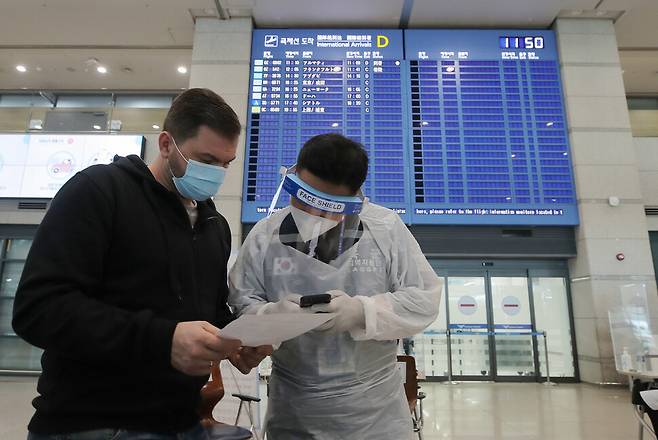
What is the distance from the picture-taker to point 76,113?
7707 mm

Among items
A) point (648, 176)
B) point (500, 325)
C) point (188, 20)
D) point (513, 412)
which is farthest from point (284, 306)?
point (648, 176)

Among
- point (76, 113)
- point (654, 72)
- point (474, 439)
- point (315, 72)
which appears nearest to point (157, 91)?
point (76, 113)

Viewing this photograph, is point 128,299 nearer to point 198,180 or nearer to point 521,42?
point 198,180

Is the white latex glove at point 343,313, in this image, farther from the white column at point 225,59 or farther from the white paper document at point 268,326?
the white column at point 225,59

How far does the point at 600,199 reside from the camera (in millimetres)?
5895

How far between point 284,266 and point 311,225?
13 centimetres

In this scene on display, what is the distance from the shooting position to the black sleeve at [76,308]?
0.70 m

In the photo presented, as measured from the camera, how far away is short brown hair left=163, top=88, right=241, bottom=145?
1.00 meters

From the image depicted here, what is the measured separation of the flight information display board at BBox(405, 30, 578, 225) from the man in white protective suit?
4.74 metres

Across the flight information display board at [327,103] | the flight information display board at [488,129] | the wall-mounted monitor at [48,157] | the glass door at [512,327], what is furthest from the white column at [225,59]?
the glass door at [512,327]

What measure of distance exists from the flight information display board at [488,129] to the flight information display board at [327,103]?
250 millimetres

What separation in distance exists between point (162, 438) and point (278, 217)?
0.59 metres

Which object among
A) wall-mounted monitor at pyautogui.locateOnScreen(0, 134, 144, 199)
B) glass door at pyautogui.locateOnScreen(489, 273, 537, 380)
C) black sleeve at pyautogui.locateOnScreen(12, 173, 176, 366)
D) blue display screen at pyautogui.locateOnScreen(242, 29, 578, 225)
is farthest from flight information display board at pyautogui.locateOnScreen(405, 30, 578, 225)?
black sleeve at pyautogui.locateOnScreen(12, 173, 176, 366)

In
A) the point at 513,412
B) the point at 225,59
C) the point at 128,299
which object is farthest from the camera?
the point at 225,59
